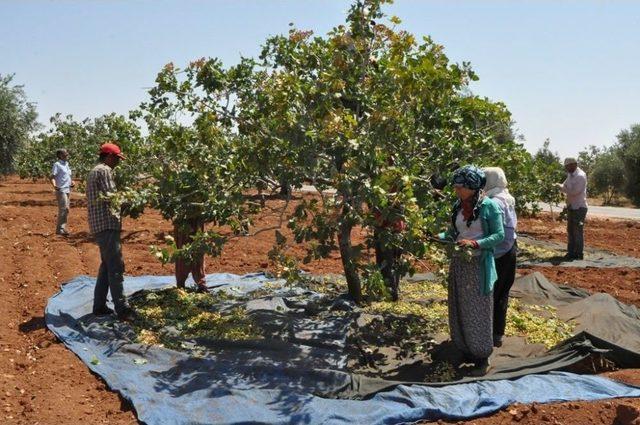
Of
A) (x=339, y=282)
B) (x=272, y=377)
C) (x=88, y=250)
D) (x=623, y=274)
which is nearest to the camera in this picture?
(x=272, y=377)

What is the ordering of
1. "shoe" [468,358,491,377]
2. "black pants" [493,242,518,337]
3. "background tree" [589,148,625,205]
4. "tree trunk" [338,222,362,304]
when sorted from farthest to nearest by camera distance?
1. "background tree" [589,148,625,205]
2. "tree trunk" [338,222,362,304]
3. "black pants" [493,242,518,337]
4. "shoe" [468,358,491,377]

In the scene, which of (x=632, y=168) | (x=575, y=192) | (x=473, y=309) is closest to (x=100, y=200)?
(x=473, y=309)

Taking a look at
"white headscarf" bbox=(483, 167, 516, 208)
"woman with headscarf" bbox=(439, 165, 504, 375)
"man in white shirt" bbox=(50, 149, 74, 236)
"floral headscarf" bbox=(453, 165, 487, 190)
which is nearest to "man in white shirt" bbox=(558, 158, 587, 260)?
"white headscarf" bbox=(483, 167, 516, 208)

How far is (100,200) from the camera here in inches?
242

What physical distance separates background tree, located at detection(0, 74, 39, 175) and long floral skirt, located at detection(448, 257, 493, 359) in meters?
25.2

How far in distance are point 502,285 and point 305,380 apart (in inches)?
78.9

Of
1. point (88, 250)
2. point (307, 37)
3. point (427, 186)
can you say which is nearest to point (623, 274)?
point (427, 186)

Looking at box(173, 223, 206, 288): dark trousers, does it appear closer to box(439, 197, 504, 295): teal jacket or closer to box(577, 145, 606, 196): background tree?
box(439, 197, 504, 295): teal jacket

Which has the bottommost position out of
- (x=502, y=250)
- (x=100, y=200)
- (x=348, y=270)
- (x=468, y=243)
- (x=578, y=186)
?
(x=348, y=270)

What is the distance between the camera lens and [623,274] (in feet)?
30.9

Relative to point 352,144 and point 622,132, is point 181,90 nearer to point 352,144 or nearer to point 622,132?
point 352,144

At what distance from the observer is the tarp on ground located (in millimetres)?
10148

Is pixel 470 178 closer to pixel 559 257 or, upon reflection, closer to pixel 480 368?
pixel 480 368

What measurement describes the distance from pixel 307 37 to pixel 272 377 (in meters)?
3.24
